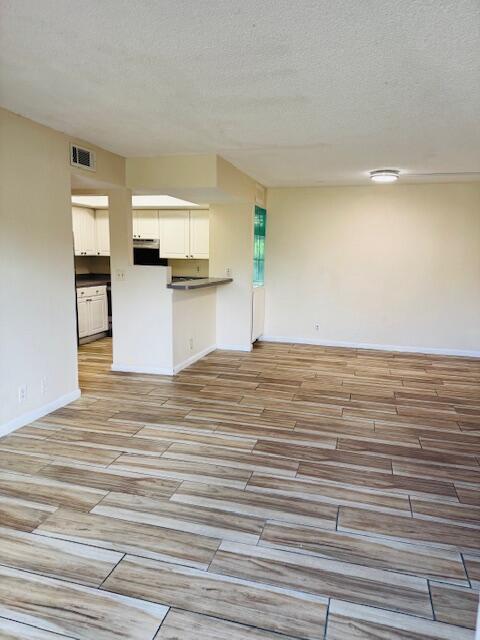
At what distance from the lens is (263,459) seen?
320 cm

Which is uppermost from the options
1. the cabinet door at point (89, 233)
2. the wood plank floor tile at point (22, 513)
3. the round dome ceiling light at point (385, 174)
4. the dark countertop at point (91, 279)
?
the round dome ceiling light at point (385, 174)

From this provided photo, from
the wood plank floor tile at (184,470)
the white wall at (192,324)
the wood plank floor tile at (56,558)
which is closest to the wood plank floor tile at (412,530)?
the wood plank floor tile at (184,470)

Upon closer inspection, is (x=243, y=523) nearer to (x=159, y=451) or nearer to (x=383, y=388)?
(x=159, y=451)

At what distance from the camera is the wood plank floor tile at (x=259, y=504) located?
2.50 meters

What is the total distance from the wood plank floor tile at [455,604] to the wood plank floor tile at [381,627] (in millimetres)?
44

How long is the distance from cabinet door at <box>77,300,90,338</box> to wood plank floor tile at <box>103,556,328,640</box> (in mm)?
5062

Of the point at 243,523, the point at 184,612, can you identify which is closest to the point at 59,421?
the point at 243,523

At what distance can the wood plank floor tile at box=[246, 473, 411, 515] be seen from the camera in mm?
2641

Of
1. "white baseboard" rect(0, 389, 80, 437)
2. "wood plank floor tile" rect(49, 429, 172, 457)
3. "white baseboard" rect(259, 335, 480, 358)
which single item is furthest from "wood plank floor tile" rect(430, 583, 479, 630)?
"white baseboard" rect(259, 335, 480, 358)

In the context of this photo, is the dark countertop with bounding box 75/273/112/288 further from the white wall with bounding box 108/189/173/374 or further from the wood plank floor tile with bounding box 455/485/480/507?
the wood plank floor tile with bounding box 455/485/480/507

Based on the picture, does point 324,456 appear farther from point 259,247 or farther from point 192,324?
point 259,247

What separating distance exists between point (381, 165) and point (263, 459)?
3778mm

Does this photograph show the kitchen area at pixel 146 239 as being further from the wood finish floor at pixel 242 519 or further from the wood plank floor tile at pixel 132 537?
the wood plank floor tile at pixel 132 537

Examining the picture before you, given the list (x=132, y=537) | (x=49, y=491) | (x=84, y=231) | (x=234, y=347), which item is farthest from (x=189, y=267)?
(x=132, y=537)
